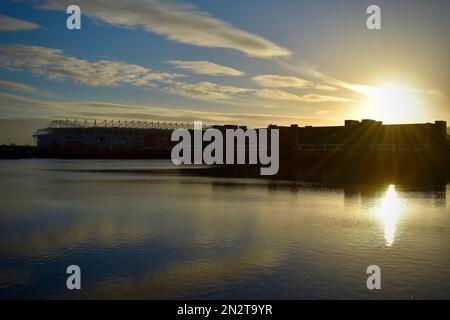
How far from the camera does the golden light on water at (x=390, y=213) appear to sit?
19703mm

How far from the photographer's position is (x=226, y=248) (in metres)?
16.8

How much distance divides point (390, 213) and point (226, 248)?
12.8m

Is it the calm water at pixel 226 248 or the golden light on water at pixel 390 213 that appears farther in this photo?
the golden light on water at pixel 390 213

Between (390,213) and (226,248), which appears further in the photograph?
(390,213)

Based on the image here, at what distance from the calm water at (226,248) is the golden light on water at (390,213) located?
53 mm

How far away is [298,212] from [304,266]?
12.0m

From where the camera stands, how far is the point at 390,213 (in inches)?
1018

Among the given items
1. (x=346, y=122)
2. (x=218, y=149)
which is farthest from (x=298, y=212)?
(x=218, y=149)

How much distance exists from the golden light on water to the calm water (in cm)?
5

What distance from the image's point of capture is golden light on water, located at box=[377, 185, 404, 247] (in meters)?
19.7

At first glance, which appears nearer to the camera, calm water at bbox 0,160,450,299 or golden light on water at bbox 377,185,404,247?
calm water at bbox 0,160,450,299

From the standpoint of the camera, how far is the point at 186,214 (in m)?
25.6

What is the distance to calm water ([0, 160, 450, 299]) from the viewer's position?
12.2m
